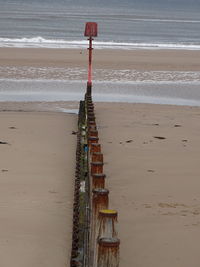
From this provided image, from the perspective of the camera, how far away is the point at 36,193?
7.79 metres

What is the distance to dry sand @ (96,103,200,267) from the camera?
6.20 metres

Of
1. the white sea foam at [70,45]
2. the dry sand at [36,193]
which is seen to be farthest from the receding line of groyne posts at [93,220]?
the white sea foam at [70,45]

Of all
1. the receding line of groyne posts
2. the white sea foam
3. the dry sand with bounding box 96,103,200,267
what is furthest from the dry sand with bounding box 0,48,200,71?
the receding line of groyne posts

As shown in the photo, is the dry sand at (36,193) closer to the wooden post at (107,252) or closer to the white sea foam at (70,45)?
the wooden post at (107,252)

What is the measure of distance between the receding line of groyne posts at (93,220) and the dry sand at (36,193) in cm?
36

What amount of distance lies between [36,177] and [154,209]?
189 cm

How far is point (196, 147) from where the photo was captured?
1086 cm

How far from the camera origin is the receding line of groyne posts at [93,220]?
400cm

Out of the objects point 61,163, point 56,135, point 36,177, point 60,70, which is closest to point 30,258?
point 36,177

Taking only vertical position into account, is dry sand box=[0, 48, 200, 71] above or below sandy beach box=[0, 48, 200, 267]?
above

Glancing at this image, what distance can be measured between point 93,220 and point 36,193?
291cm

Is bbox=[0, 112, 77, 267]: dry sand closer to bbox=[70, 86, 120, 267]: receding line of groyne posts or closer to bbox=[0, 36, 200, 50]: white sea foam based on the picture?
bbox=[70, 86, 120, 267]: receding line of groyne posts

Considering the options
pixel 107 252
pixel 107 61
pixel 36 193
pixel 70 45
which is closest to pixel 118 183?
pixel 36 193

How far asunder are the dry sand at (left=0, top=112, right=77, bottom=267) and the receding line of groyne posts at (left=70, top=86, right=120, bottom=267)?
0.36 metres
